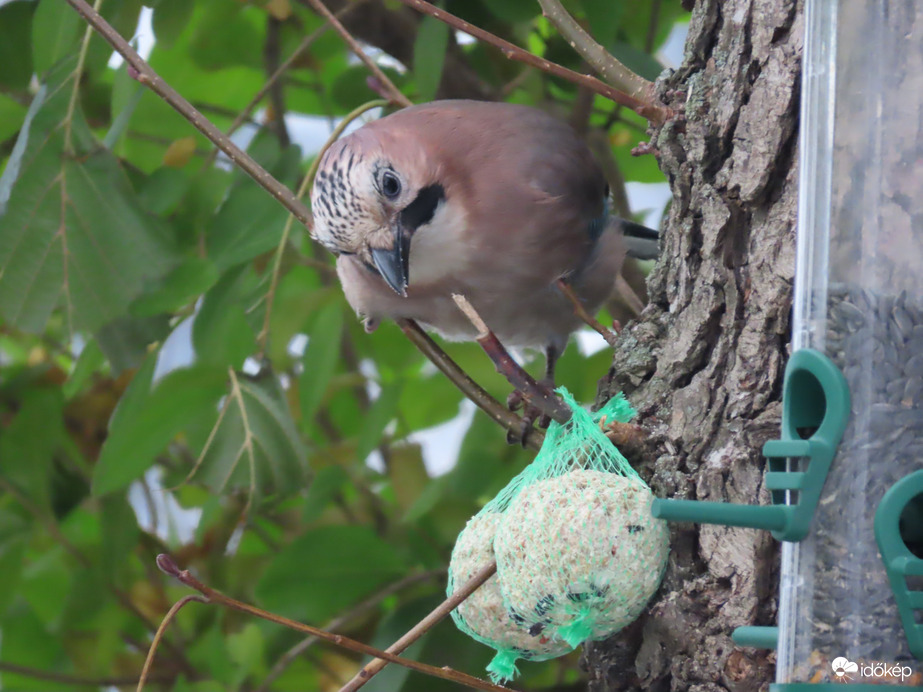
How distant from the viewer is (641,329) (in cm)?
144

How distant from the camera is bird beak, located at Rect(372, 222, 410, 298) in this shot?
76.7 inches

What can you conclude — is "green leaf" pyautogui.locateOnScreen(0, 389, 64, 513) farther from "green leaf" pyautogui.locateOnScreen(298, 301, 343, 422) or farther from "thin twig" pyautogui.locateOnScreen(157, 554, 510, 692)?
"thin twig" pyautogui.locateOnScreen(157, 554, 510, 692)

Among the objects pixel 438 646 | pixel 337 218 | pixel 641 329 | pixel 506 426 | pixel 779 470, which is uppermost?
pixel 337 218

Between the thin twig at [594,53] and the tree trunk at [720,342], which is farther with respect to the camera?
the thin twig at [594,53]

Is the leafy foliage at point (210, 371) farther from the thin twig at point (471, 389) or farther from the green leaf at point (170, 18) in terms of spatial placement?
the thin twig at point (471, 389)

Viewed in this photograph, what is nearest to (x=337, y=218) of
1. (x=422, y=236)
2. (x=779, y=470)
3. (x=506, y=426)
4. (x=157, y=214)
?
(x=422, y=236)

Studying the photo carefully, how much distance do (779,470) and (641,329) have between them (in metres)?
0.35

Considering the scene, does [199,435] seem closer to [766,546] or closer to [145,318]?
[145,318]

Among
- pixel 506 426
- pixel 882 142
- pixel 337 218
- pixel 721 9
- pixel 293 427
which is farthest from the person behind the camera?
pixel 337 218

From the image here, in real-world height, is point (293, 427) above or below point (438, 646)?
above

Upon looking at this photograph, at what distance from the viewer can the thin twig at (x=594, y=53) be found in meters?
1.42

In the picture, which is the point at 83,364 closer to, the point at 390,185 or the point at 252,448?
the point at 252,448

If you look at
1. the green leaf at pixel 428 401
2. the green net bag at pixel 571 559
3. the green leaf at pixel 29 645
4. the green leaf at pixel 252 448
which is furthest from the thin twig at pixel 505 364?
the green leaf at pixel 29 645

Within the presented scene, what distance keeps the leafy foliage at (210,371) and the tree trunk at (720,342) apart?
0.58 meters
